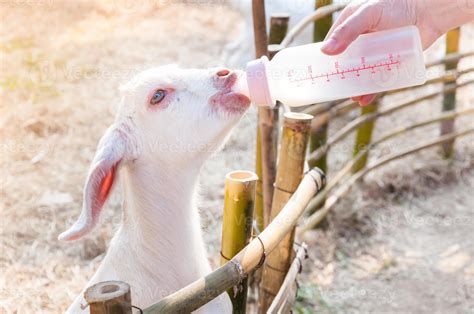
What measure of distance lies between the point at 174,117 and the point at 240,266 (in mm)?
631

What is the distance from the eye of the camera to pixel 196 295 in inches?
65.3

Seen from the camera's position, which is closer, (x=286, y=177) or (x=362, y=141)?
(x=286, y=177)

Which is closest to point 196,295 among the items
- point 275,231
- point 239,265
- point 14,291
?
point 239,265

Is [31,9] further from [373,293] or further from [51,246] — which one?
[373,293]

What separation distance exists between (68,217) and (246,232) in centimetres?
245

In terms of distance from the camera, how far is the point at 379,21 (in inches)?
78.4

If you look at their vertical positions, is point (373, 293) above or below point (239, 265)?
below

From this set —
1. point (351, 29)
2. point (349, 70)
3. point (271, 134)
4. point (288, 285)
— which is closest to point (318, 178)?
point (271, 134)

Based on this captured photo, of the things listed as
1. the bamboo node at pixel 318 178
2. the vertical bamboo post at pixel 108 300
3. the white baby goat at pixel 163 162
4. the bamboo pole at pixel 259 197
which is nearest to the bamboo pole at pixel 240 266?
the bamboo node at pixel 318 178

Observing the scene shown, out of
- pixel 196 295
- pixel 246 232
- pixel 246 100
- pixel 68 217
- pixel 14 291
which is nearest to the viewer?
pixel 196 295

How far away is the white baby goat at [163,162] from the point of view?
216 cm

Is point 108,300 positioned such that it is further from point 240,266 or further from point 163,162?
point 163,162

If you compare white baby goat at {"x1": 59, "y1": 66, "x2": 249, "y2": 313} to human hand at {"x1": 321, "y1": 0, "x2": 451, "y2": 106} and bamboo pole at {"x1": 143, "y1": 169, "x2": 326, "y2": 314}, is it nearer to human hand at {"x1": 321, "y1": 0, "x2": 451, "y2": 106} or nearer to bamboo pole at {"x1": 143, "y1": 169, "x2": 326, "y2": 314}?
bamboo pole at {"x1": 143, "y1": 169, "x2": 326, "y2": 314}

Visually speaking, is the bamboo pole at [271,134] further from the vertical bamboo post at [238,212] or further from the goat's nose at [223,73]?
the goat's nose at [223,73]
